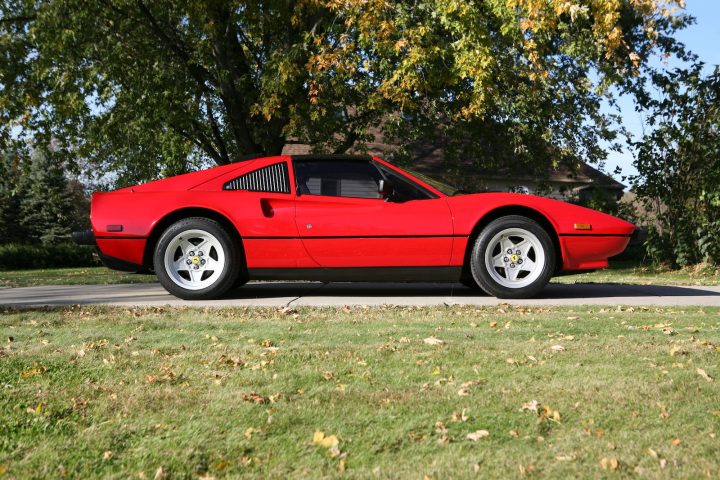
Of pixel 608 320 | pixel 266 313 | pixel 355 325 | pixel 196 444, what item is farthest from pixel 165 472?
pixel 608 320

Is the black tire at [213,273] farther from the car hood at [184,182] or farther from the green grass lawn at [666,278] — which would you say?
the green grass lawn at [666,278]

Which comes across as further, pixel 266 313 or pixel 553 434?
pixel 266 313

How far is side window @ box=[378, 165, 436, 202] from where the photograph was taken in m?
6.62

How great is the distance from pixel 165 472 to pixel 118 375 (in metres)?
1.24

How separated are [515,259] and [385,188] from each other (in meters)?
1.41

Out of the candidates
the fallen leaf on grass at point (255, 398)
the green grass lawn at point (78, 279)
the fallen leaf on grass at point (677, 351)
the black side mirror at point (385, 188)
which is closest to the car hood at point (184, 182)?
the black side mirror at point (385, 188)

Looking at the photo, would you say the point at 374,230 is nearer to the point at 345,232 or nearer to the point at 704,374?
the point at 345,232

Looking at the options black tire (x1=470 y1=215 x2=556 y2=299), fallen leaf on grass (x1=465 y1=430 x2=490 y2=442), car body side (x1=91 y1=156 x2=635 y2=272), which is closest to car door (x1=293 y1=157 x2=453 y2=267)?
car body side (x1=91 y1=156 x2=635 y2=272)

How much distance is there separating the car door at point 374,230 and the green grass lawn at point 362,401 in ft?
5.76

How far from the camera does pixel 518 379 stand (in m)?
3.34

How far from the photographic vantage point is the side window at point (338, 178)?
671 cm

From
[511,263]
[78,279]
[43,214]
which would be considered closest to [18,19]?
[78,279]

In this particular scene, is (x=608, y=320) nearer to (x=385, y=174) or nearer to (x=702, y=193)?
(x=385, y=174)

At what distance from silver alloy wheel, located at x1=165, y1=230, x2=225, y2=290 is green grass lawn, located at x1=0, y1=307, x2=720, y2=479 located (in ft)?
6.24
